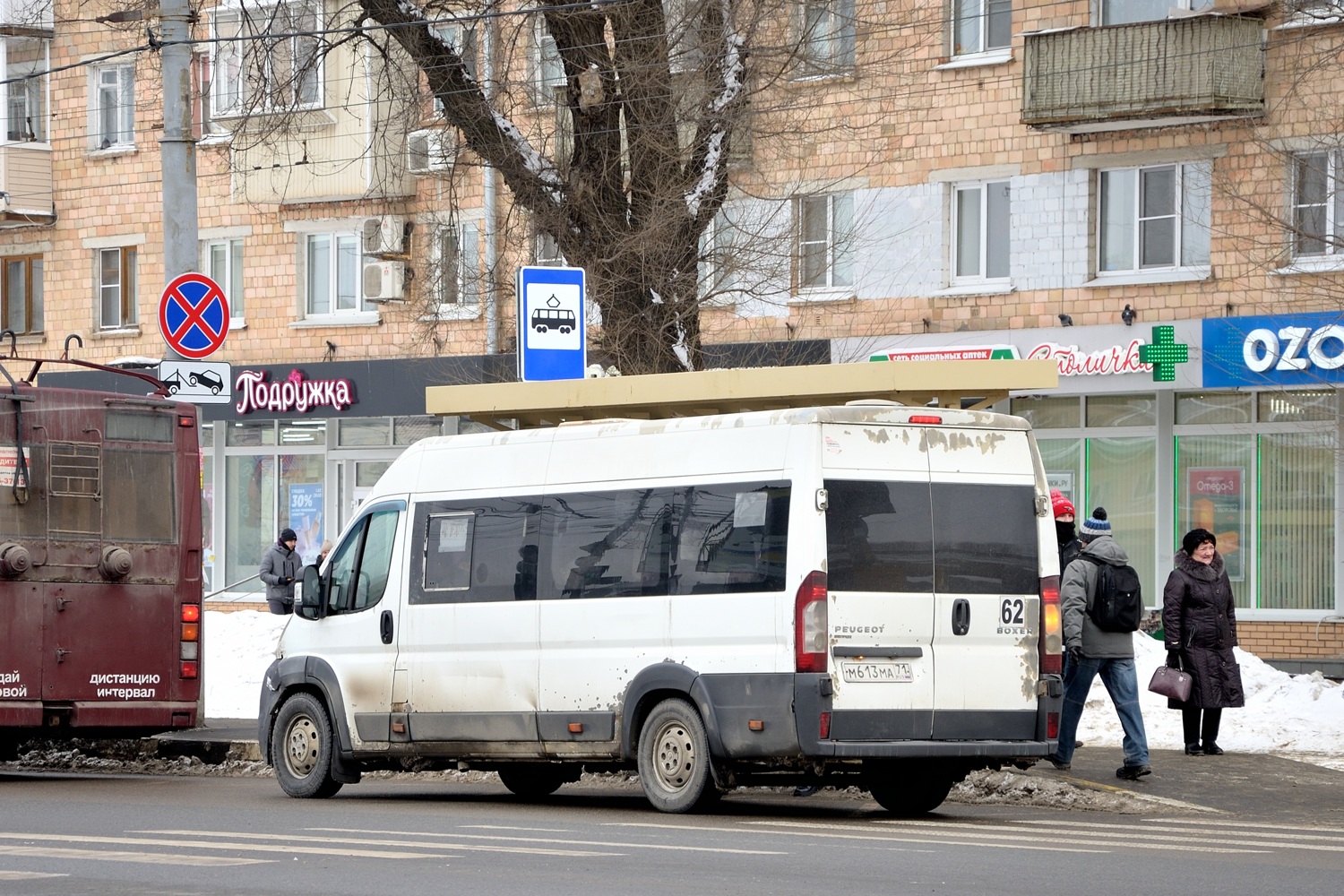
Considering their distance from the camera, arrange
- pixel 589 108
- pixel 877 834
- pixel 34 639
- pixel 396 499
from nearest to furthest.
→ pixel 877 834 < pixel 396 499 < pixel 34 639 < pixel 589 108

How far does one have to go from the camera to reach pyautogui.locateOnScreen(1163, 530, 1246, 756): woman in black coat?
16938 millimetres

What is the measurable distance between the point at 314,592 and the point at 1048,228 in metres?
15.1

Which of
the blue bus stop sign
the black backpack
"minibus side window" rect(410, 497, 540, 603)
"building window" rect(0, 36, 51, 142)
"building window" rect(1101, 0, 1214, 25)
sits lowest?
the black backpack

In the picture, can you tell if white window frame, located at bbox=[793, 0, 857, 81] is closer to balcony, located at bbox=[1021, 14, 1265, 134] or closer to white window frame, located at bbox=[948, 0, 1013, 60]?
balcony, located at bbox=[1021, 14, 1265, 134]

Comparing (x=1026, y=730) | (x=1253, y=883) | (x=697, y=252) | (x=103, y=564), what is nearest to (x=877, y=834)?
(x=1026, y=730)

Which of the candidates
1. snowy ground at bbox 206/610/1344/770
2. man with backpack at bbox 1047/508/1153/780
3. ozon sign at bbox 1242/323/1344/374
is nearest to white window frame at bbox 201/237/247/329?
snowy ground at bbox 206/610/1344/770

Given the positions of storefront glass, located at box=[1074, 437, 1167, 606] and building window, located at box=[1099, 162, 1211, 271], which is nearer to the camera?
building window, located at box=[1099, 162, 1211, 271]

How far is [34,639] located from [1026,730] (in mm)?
7280

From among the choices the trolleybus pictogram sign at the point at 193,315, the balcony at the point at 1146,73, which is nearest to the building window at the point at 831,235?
the balcony at the point at 1146,73

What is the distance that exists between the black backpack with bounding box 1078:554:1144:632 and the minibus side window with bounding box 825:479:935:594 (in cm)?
327

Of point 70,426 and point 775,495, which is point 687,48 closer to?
point 70,426

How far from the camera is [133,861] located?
984 cm

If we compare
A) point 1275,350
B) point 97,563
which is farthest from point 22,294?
point 97,563

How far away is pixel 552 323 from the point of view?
54.2ft
